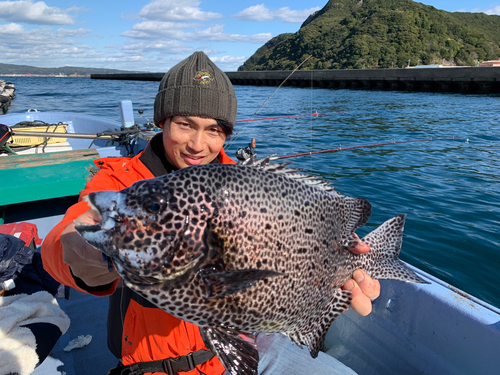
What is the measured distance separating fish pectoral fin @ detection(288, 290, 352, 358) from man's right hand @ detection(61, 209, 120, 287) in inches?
47.1

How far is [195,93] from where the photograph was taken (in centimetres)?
230

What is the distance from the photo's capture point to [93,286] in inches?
74.4

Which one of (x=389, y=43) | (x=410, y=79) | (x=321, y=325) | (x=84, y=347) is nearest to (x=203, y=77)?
(x=321, y=325)

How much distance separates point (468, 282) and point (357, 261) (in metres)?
5.17

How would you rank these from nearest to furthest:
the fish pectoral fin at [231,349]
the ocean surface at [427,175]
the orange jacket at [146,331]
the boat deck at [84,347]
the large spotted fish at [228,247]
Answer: the large spotted fish at [228,247], the fish pectoral fin at [231,349], the orange jacket at [146,331], the boat deck at [84,347], the ocean surface at [427,175]

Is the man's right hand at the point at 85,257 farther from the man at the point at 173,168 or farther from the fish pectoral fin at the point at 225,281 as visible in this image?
the fish pectoral fin at the point at 225,281

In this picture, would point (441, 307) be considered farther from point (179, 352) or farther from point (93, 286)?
point (93, 286)

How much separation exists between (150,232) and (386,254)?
1869mm

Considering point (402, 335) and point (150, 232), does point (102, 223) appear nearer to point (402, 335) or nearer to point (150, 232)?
point (150, 232)

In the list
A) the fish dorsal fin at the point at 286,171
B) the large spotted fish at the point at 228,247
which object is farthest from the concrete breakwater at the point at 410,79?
the large spotted fish at the point at 228,247

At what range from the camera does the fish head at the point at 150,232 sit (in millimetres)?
1562

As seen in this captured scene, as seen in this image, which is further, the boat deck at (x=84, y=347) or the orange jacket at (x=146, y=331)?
the boat deck at (x=84, y=347)

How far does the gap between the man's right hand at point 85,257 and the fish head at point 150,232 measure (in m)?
0.10

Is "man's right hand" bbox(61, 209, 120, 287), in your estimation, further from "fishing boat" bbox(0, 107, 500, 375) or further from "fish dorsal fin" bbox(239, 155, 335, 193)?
"fishing boat" bbox(0, 107, 500, 375)
